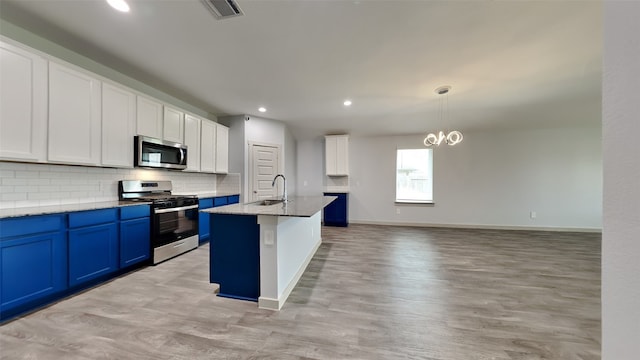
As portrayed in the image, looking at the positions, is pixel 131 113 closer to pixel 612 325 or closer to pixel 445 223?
pixel 612 325

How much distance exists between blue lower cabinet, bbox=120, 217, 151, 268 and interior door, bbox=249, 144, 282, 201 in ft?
7.29

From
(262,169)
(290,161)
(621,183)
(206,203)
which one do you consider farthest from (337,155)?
(621,183)

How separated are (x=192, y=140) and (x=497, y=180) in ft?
22.0

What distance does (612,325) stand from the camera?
0.51 m

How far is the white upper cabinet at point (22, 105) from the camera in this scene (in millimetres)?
1974

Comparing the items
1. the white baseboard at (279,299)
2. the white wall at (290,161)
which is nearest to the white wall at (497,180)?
the white wall at (290,161)

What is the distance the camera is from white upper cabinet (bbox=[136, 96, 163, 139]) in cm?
318

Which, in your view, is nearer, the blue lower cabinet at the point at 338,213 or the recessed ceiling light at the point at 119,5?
the recessed ceiling light at the point at 119,5

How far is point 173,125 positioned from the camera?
375cm

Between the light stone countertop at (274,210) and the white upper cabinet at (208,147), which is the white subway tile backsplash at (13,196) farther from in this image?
the white upper cabinet at (208,147)

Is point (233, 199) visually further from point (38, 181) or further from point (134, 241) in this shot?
point (38, 181)

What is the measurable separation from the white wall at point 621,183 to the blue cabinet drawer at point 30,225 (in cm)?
346

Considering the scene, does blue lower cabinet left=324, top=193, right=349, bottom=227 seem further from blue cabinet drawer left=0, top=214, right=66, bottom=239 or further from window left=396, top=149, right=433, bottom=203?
blue cabinet drawer left=0, top=214, right=66, bottom=239

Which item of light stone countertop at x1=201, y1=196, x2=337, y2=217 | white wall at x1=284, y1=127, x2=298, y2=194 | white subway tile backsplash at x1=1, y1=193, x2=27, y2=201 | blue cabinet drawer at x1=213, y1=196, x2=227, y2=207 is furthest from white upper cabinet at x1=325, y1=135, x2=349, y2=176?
white subway tile backsplash at x1=1, y1=193, x2=27, y2=201
